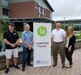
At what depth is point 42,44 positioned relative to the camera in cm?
1009

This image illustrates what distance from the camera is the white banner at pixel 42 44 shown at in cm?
990

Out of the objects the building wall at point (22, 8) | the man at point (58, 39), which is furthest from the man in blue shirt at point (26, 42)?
the building wall at point (22, 8)

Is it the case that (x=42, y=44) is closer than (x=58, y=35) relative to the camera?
No

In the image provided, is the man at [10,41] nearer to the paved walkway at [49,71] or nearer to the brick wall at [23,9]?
the paved walkway at [49,71]

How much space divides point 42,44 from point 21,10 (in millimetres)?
56115

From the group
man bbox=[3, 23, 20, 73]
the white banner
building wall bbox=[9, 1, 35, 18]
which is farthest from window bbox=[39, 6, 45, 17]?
man bbox=[3, 23, 20, 73]

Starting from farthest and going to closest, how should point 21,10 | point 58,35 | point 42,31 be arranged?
point 21,10, point 42,31, point 58,35

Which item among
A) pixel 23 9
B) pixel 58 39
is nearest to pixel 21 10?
pixel 23 9

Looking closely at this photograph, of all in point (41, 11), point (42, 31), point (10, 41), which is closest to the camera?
point (10, 41)

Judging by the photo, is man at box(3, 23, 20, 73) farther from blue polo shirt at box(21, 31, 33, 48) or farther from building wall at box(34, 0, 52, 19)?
building wall at box(34, 0, 52, 19)

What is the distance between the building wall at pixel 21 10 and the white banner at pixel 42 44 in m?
53.9

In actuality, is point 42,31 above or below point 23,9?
below

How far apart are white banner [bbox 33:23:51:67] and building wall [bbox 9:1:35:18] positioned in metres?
53.9

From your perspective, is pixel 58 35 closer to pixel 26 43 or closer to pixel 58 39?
pixel 58 39
